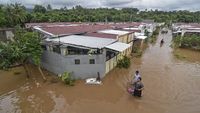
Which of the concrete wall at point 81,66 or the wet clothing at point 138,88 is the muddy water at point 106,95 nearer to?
the wet clothing at point 138,88

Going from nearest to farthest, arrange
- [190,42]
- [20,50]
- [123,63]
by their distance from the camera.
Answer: [20,50] < [123,63] < [190,42]

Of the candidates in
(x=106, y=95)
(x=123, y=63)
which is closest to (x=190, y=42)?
(x=123, y=63)

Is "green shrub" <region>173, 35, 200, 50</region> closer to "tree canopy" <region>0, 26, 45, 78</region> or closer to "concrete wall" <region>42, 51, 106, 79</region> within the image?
"concrete wall" <region>42, 51, 106, 79</region>

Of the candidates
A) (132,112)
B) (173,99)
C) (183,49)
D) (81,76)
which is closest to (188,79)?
(173,99)

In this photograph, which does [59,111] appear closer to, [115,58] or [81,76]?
[81,76]

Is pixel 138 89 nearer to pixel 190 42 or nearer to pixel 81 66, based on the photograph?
pixel 81 66

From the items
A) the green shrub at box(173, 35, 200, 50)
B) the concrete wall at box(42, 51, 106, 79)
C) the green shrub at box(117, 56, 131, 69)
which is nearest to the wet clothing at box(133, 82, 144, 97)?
the concrete wall at box(42, 51, 106, 79)

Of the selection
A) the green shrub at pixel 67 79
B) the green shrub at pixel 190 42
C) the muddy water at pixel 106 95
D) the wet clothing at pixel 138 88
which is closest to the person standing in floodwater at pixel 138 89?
the wet clothing at pixel 138 88

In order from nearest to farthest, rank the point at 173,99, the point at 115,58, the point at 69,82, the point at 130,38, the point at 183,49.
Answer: the point at 173,99
the point at 69,82
the point at 115,58
the point at 130,38
the point at 183,49

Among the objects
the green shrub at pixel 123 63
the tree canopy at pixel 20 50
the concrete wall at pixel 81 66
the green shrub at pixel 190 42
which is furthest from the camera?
the green shrub at pixel 190 42
